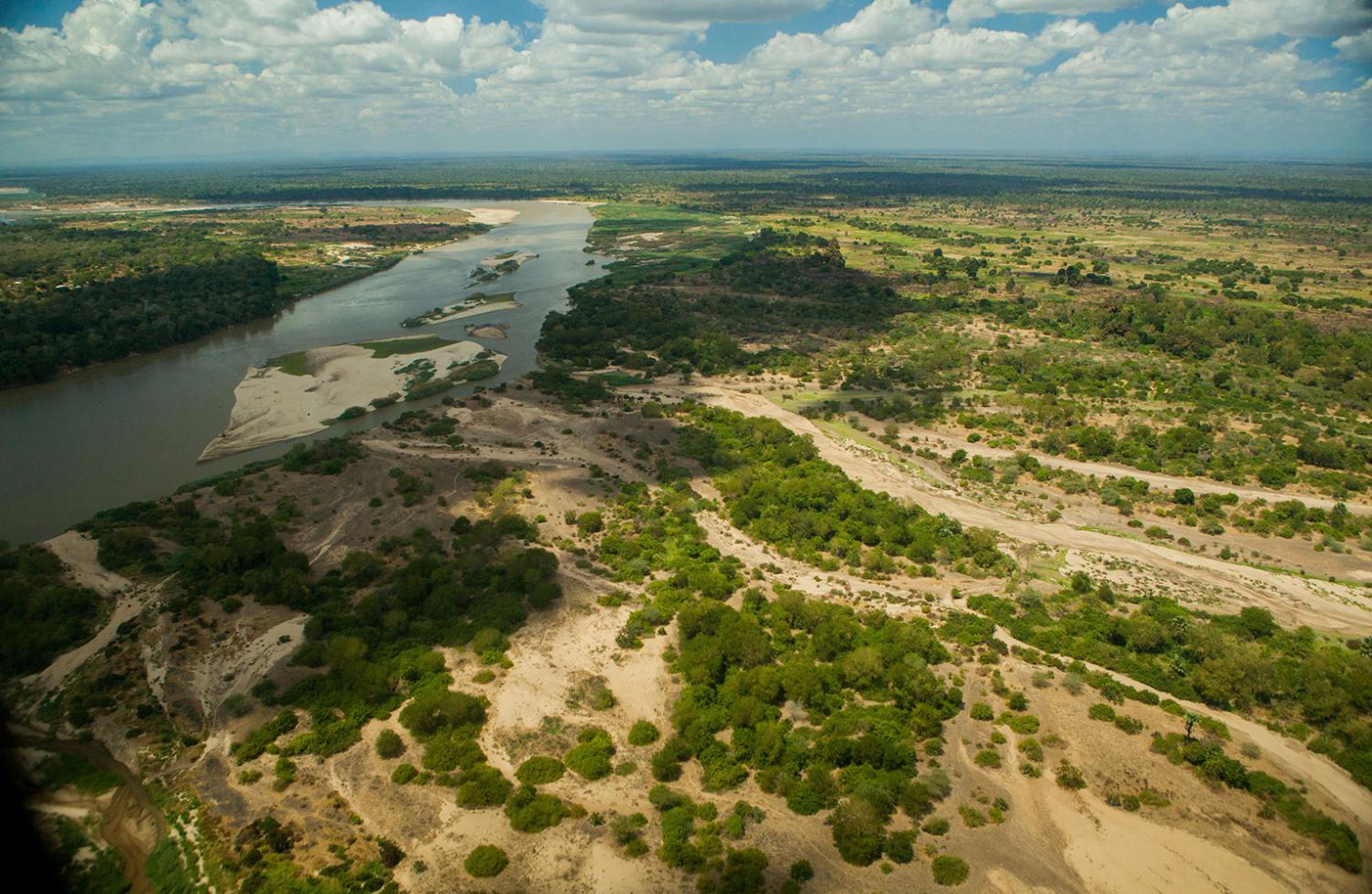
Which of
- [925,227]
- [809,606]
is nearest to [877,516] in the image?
[809,606]

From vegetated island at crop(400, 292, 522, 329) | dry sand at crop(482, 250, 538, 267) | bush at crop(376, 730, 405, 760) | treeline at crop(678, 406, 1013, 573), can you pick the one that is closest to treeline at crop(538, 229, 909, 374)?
vegetated island at crop(400, 292, 522, 329)

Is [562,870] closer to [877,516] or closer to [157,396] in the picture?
[877,516]

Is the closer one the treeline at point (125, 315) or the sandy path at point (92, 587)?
the sandy path at point (92, 587)

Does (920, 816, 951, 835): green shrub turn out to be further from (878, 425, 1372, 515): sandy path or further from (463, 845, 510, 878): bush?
(878, 425, 1372, 515): sandy path

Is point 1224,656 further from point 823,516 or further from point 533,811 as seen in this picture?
point 533,811

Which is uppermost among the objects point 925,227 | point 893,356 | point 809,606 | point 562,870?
point 925,227

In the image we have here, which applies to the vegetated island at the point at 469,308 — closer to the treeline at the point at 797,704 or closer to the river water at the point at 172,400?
the river water at the point at 172,400

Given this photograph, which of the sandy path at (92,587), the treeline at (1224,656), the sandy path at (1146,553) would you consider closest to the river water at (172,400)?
the sandy path at (92,587)
